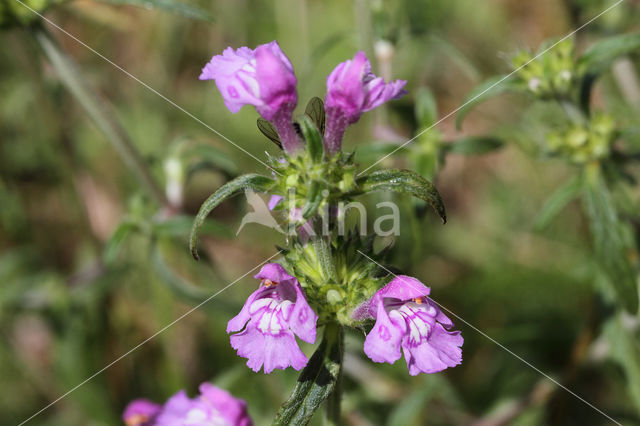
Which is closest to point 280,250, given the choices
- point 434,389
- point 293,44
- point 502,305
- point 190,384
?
point 434,389

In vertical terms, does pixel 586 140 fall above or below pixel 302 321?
below

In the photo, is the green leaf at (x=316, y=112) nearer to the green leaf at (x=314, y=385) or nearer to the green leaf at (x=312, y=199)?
the green leaf at (x=312, y=199)

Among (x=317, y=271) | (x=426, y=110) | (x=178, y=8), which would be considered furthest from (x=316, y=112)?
(x=426, y=110)

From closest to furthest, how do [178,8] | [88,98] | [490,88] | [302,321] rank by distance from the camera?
1. [302,321]
2. [178,8]
3. [490,88]
4. [88,98]

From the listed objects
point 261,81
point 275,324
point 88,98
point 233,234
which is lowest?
point 233,234

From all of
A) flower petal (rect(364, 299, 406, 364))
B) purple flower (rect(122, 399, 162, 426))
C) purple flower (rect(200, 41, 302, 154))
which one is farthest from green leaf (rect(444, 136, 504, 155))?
purple flower (rect(122, 399, 162, 426))

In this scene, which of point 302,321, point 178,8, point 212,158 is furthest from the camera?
point 212,158

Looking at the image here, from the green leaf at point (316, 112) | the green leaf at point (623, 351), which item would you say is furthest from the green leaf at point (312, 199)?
the green leaf at point (623, 351)

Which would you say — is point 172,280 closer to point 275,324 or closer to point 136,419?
point 136,419
